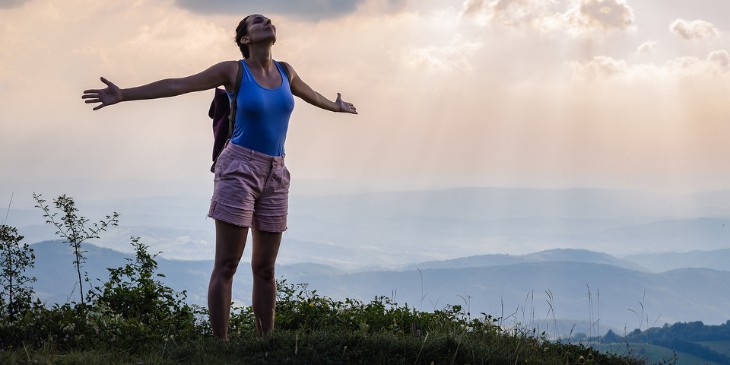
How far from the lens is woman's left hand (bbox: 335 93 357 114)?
7.90 meters

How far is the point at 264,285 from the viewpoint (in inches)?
276

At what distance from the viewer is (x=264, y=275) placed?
6.97 m

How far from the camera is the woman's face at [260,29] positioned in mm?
6574

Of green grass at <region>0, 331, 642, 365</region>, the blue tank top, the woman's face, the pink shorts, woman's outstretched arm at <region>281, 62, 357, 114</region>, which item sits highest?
the woman's face

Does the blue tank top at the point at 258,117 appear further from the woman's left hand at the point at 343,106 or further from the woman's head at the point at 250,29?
the woman's left hand at the point at 343,106

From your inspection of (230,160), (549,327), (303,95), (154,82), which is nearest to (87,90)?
(154,82)

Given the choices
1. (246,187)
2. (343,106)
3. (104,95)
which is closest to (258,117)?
(246,187)

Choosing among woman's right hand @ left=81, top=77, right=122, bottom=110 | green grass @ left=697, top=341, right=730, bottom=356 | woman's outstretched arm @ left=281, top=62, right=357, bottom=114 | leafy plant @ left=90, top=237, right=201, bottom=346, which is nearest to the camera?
woman's right hand @ left=81, top=77, right=122, bottom=110

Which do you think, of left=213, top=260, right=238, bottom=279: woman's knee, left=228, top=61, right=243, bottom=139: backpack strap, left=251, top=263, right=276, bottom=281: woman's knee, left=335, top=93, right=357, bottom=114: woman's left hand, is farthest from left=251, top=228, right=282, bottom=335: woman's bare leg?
left=335, top=93, right=357, bottom=114: woman's left hand

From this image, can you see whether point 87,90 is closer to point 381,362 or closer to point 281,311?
point 381,362

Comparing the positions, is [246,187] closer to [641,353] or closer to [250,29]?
[250,29]

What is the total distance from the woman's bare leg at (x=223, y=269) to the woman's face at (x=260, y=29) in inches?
58.9

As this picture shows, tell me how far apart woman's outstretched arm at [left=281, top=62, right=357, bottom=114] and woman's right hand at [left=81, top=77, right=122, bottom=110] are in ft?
4.92

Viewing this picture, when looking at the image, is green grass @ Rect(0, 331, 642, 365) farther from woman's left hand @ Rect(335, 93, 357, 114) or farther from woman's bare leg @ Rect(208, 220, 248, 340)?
woman's left hand @ Rect(335, 93, 357, 114)
